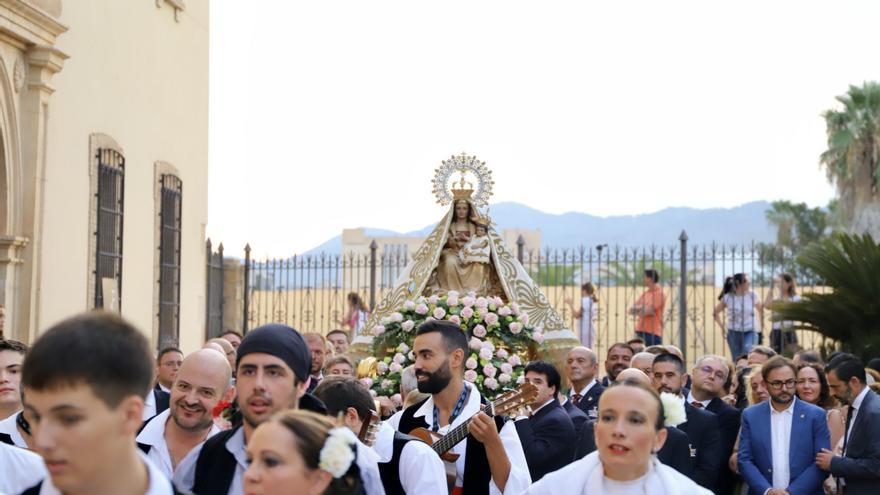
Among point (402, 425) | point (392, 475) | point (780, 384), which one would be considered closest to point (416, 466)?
point (392, 475)

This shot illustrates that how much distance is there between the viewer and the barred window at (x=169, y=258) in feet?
67.2

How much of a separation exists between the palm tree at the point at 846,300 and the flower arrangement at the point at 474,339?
18.6 ft

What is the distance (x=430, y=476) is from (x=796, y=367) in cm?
638

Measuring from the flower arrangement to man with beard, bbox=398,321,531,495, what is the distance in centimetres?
346

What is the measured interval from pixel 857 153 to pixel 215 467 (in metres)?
34.0

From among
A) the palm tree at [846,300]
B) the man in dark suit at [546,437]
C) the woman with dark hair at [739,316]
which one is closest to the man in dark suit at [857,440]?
the man in dark suit at [546,437]

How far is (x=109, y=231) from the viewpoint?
18.4 metres

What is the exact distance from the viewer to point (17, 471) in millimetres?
4914

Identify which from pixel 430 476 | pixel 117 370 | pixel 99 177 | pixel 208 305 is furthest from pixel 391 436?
pixel 208 305

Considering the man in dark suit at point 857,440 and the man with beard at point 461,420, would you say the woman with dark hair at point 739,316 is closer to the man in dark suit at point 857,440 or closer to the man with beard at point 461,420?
the man in dark suit at point 857,440

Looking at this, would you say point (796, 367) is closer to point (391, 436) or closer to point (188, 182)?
point (391, 436)

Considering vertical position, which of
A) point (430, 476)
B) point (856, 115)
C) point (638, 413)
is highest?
point (856, 115)

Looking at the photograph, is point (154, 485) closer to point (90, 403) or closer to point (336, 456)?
point (90, 403)

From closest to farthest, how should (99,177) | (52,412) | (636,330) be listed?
(52,412) → (99,177) → (636,330)
